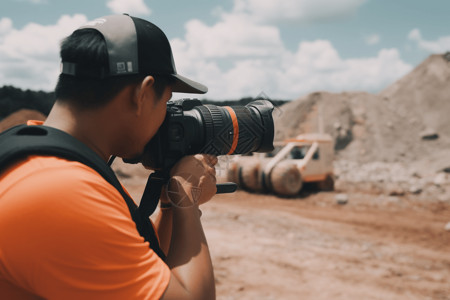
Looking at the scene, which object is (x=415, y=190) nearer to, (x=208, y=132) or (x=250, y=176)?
(x=250, y=176)

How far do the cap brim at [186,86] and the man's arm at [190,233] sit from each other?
A: 0.78ft

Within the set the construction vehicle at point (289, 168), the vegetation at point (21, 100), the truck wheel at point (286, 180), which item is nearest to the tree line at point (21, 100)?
the vegetation at point (21, 100)

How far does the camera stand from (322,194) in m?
11.7

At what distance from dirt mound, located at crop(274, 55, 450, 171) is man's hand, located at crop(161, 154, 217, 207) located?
20268 millimetres

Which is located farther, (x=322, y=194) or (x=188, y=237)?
(x=322, y=194)

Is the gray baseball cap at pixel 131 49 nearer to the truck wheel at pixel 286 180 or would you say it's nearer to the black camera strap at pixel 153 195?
the black camera strap at pixel 153 195

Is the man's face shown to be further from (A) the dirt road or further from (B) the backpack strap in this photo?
(A) the dirt road

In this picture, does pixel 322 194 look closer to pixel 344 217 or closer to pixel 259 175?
pixel 259 175

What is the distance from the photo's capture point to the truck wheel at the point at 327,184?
12334 mm

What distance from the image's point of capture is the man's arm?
3.74ft

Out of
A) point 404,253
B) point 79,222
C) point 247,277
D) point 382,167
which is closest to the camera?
point 79,222

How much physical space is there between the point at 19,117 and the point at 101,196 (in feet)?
60.9

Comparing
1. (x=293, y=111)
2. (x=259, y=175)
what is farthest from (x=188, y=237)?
(x=293, y=111)

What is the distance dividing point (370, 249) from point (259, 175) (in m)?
5.19
